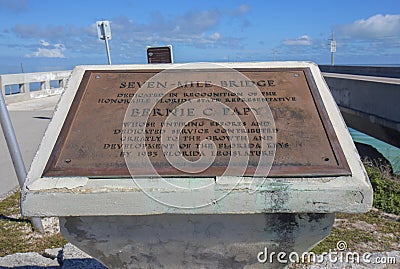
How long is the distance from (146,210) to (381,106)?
6.32m

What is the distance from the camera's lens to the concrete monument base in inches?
81.6

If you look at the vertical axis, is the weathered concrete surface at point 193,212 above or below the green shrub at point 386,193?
above

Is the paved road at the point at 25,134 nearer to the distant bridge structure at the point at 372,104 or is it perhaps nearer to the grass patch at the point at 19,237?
the grass patch at the point at 19,237

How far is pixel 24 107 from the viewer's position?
13805 mm

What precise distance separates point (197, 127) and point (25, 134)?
7.20 m

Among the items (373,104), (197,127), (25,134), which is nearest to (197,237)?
(197,127)

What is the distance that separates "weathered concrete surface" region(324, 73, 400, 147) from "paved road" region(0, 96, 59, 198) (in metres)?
5.93

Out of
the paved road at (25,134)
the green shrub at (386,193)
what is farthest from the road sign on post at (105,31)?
the green shrub at (386,193)

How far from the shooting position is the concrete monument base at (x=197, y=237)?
2.07 meters

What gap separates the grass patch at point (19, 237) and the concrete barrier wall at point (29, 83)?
9958 mm

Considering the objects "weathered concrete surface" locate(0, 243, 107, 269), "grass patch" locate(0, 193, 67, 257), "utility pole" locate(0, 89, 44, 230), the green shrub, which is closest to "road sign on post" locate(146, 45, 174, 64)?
"utility pole" locate(0, 89, 44, 230)

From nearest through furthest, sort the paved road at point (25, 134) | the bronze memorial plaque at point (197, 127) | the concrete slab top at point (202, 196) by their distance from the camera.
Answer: the concrete slab top at point (202, 196) < the bronze memorial plaque at point (197, 127) < the paved road at point (25, 134)

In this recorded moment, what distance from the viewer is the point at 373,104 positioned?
291 inches

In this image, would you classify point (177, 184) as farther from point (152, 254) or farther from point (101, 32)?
point (101, 32)
